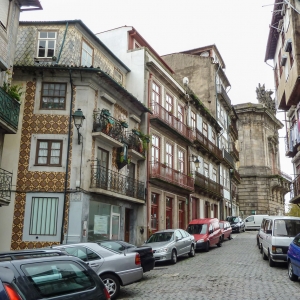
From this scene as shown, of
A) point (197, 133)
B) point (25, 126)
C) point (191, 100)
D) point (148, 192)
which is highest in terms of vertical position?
point (191, 100)

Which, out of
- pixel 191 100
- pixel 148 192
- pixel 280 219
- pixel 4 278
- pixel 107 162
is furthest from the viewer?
pixel 191 100

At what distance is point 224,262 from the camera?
15.5m

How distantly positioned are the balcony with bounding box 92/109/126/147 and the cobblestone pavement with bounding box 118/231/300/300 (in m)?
6.55

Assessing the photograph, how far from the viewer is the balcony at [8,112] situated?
13180 millimetres

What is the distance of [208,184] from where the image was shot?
32719mm

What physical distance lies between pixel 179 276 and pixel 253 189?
41993 mm

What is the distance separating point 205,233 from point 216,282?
9.85 m

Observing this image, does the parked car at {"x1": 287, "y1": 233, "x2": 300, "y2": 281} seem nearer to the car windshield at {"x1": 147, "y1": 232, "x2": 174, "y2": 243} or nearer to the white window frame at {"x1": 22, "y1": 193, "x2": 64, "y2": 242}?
the car windshield at {"x1": 147, "y1": 232, "x2": 174, "y2": 243}

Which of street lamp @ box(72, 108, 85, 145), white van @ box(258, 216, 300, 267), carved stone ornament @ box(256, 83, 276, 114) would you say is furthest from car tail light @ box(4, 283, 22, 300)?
carved stone ornament @ box(256, 83, 276, 114)

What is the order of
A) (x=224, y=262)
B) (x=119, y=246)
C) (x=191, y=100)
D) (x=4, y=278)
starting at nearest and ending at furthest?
1. (x=4, y=278)
2. (x=119, y=246)
3. (x=224, y=262)
4. (x=191, y=100)

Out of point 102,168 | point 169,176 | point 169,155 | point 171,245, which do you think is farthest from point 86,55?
point 171,245

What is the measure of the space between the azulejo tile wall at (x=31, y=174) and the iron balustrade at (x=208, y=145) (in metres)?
15.4

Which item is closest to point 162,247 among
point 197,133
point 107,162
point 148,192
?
point 107,162

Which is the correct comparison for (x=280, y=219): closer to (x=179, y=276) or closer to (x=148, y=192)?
(x=179, y=276)
